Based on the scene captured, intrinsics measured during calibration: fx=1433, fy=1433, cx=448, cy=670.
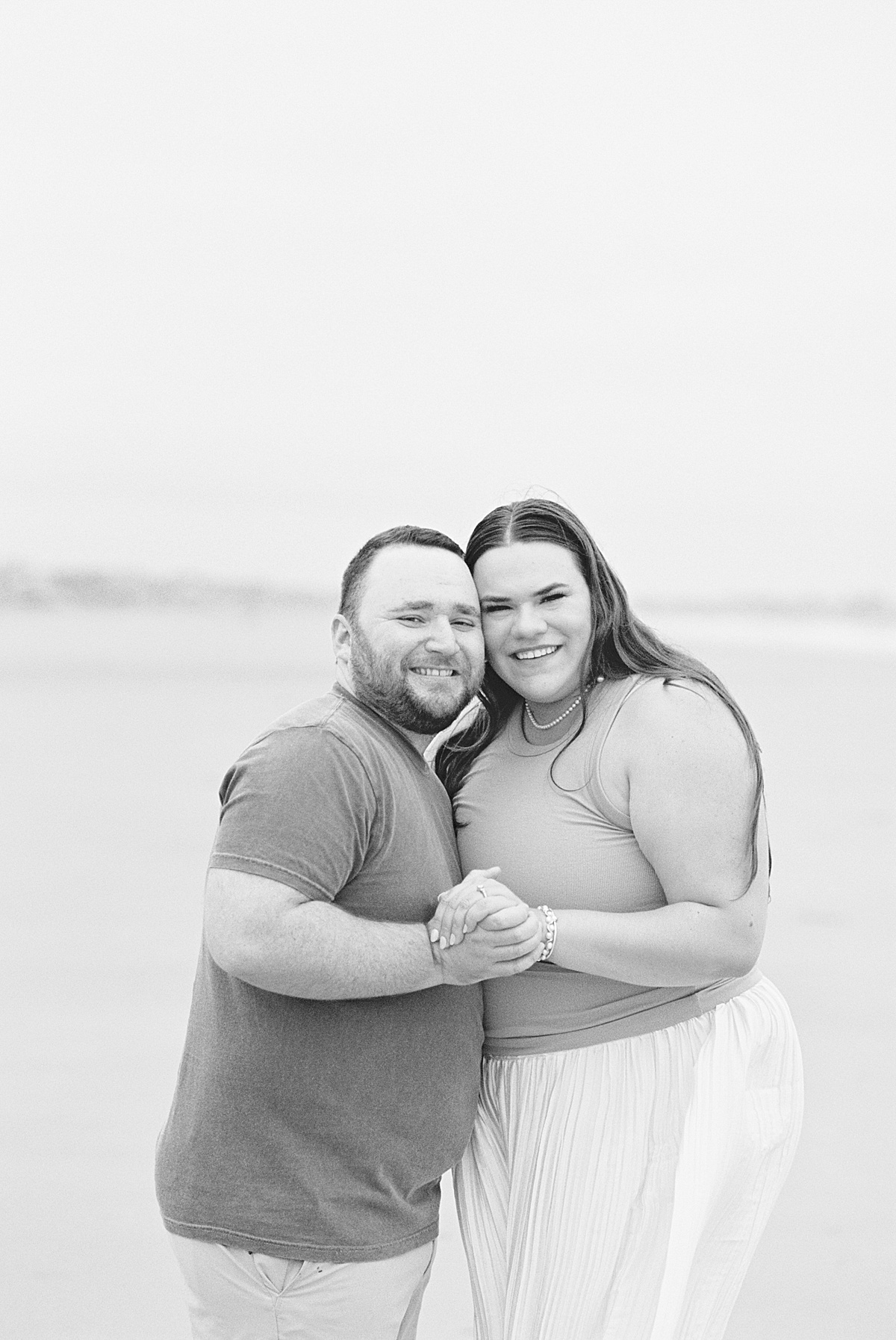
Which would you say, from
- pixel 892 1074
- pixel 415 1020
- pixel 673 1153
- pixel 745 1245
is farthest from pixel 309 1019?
pixel 892 1074

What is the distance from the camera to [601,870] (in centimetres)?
228

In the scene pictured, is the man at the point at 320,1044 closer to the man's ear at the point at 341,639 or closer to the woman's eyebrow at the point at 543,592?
the man's ear at the point at 341,639

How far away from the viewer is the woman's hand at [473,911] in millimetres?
2035

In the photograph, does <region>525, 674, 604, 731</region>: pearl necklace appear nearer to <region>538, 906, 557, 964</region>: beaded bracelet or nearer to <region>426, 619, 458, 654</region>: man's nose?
<region>426, 619, 458, 654</region>: man's nose

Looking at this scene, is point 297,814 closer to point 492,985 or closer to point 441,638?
point 441,638

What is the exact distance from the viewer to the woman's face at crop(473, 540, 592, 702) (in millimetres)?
2373

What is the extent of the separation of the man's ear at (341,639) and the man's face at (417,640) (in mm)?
17

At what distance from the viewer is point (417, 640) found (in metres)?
2.24

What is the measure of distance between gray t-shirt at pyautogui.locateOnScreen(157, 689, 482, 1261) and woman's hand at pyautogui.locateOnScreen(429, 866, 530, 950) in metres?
0.09

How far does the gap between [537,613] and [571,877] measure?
1.43 ft

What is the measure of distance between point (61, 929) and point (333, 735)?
5.51 meters

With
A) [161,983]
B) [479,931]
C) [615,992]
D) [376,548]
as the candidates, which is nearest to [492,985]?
[615,992]

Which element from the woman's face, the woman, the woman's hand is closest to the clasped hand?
the woman's hand

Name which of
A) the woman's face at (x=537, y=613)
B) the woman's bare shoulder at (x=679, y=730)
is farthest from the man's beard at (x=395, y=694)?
the woman's bare shoulder at (x=679, y=730)
